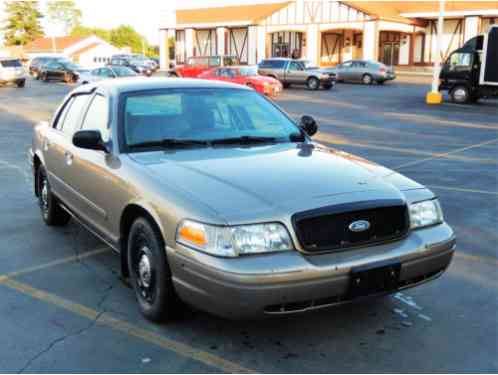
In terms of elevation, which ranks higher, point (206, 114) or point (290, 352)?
point (206, 114)

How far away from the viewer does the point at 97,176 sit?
4777 mm

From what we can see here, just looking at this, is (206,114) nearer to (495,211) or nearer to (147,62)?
(495,211)

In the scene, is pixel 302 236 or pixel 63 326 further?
pixel 63 326

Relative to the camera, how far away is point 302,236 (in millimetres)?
3502

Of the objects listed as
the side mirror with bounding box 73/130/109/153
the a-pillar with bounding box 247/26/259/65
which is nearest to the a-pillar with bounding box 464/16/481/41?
the a-pillar with bounding box 247/26/259/65

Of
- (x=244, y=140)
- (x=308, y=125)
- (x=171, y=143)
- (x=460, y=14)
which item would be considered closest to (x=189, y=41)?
(x=460, y=14)

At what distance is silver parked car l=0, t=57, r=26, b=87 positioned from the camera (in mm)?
36062

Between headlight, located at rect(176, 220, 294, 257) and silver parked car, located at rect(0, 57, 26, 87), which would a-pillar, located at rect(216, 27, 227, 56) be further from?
headlight, located at rect(176, 220, 294, 257)

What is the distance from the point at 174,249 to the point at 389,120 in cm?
1588

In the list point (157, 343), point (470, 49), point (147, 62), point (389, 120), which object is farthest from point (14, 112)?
point (147, 62)

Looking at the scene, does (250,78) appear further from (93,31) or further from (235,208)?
(93,31)

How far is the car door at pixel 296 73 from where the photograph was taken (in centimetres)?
3366

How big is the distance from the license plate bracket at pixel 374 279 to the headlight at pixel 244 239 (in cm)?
44

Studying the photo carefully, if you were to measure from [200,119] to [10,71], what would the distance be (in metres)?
34.9
